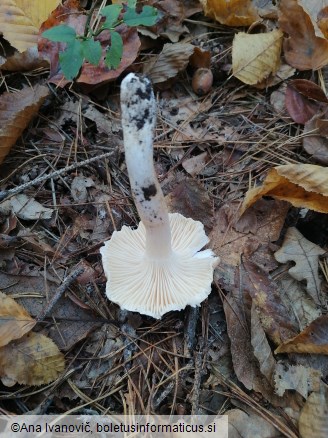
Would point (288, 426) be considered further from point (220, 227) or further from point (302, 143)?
point (302, 143)

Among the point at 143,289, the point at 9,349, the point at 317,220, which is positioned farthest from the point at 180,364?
the point at 317,220

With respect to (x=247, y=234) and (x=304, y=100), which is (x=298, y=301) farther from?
(x=304, y=100)

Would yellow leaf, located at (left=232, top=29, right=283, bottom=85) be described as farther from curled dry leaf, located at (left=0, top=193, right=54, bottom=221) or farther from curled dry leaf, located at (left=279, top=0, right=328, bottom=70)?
curled dry leaf, located at (left=0, top=193, right=54, bottom=221)

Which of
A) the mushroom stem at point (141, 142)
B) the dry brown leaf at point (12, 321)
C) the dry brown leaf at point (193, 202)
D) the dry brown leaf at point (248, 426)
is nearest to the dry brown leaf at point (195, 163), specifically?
the dry brown leaf at point (193, 202)

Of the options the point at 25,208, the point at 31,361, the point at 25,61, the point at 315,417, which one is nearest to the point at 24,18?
the point at 25,61

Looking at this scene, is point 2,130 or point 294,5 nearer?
point 2,130

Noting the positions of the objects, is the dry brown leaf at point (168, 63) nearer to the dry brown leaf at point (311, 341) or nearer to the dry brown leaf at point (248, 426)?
the dry brown leaf at point (311, 341)
